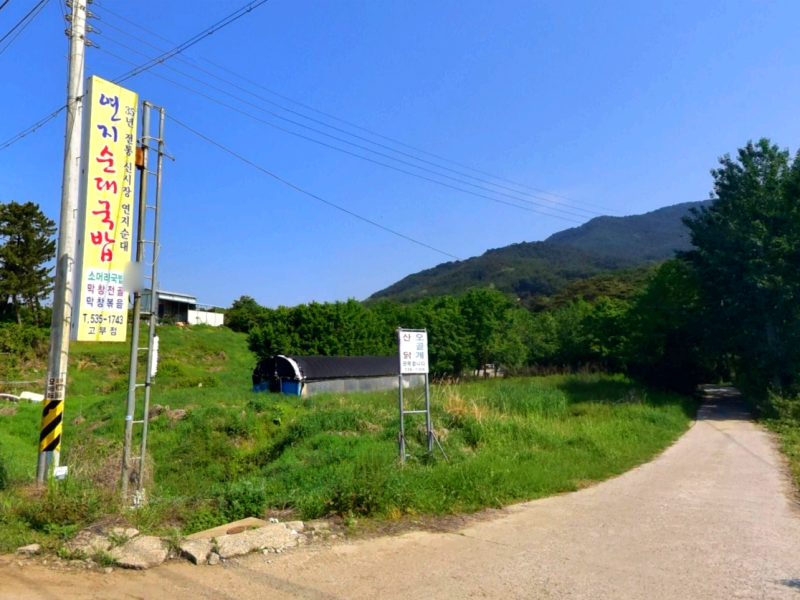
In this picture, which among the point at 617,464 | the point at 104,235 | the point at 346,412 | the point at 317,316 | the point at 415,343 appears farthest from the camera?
the point at 317,316

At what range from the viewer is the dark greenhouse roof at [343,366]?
28156 mm

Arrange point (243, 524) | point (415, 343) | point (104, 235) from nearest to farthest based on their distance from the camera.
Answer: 1. point (243, 524)
2. point (104, 235)
3. point (415, 343)

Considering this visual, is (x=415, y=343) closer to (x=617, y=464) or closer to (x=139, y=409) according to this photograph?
(x=617, y=464)

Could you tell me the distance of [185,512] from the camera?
772cm

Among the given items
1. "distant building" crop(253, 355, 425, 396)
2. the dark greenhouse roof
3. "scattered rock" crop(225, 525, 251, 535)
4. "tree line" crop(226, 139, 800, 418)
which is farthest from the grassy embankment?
"tree line" crop(226, 139, 800, 418)

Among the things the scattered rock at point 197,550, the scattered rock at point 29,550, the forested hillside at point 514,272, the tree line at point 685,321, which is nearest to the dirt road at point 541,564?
the scattered rock at point 197,550

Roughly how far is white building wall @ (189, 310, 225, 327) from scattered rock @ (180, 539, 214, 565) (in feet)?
209

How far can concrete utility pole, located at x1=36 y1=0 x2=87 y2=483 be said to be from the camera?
963cm

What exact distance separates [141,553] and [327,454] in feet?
21.4

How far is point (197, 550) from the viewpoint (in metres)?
6.34

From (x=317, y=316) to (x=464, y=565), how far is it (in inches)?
1424

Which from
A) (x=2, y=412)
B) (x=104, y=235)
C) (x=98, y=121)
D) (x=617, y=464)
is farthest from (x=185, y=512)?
(x=2, y=412)

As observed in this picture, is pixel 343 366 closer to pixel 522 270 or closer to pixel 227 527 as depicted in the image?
pixel 227 527

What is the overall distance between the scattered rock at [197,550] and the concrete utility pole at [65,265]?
423 cm
